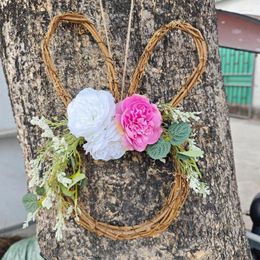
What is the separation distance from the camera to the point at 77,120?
0.75 m

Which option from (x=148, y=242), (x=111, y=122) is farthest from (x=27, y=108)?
(x=148, y=242)

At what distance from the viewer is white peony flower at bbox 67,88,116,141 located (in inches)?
29.2

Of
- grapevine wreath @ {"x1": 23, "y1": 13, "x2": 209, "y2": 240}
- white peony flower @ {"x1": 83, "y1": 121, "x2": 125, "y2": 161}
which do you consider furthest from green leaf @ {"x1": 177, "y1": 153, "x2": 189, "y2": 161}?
white peony flower @ {"x1": 83, "y1": 121, "x2": 125, "y2": 161}

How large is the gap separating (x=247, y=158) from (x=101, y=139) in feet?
13.9

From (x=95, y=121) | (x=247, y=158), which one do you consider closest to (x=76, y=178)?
(x=95, y=121)

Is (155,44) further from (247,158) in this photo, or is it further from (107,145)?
(247,158)

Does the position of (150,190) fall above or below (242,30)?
below

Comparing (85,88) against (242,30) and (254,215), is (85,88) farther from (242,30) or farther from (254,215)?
(242,30)

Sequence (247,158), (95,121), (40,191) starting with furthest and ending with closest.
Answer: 1. (247,158)
2. (40,191)
3. (95,121)

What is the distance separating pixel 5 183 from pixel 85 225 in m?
1.78

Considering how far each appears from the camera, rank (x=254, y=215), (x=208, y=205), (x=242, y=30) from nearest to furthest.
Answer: (x=208, y=205), (x=254, y=215), (x=242, y=30)

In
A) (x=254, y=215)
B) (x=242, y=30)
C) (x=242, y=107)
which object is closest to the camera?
(x=254, y=215)

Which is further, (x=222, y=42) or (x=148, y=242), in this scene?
(x=222, y=42)

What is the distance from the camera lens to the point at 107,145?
775 mm
